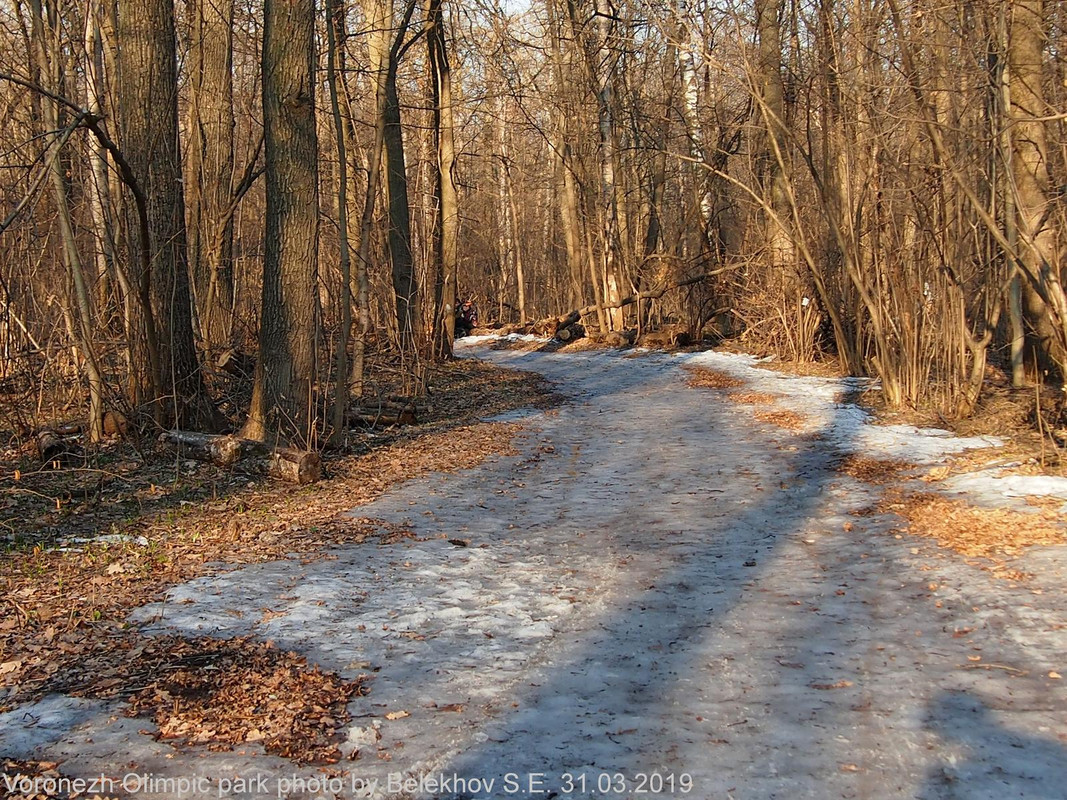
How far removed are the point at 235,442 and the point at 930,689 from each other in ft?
22.3

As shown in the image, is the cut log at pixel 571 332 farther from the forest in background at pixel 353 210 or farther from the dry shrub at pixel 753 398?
the dry shrub at pixel 753 398

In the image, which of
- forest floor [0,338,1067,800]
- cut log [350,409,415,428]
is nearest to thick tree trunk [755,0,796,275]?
cut log [350,409,415,428]

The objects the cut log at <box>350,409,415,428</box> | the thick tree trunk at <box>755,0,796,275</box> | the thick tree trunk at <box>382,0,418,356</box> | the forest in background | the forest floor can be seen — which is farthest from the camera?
the thick tree trunk at <box>755,0,796,275</box>

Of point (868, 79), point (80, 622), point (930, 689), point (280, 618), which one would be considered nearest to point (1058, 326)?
point (868, 79)

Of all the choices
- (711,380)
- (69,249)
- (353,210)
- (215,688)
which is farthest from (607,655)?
(353,210)

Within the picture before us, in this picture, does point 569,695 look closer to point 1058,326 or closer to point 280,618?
point 280,618

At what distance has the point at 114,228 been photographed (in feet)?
34.7

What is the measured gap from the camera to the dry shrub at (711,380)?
15.7 metres

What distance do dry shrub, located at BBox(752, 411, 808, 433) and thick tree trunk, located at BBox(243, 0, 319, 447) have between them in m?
5.91

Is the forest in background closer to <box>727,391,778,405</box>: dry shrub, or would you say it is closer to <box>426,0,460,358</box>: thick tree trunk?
<box>426,0,460,358</box>: thick tree trunk

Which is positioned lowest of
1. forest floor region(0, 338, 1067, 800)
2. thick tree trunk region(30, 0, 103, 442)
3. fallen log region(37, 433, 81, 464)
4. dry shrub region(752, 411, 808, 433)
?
forest floor region(0, 338, 1067, 800)

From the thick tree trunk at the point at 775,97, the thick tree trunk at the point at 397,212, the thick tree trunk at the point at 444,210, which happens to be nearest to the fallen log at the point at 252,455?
the thick tree trunk at the point at 397,212

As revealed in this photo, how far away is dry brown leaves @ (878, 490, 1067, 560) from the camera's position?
6.18 meters

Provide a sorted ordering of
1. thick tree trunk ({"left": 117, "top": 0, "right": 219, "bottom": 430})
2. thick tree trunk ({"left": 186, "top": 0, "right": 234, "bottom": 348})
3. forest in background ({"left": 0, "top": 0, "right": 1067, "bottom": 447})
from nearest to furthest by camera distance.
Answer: forest in background ({"left": 0, "top": 0, "right": 1067, "bottom": 447}) < thick tree trunk ({"left": 117, "top": 0, "right": 219, "bottom": 430}) < thick tree trunk ({"left": 186, "top": 0, "right": 234, "bottom": 348})
